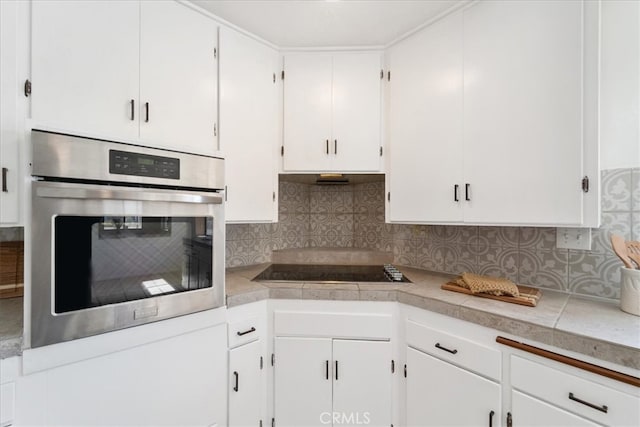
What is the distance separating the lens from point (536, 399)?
0.94m

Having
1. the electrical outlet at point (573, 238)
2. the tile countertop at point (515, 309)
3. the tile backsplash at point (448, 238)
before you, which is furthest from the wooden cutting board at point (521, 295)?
the electrical outlet at point (573, 238)

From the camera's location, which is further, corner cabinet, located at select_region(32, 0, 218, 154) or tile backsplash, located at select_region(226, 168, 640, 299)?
tile backsplash, located at select_region(226, 168, 640, 299)

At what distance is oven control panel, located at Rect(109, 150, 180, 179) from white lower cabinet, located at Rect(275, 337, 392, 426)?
1001 millimetres

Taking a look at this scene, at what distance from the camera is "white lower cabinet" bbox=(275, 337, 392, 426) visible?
1.36 meters

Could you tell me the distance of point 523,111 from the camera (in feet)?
3.79

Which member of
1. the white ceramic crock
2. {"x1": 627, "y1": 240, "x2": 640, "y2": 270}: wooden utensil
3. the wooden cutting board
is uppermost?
{"x1": 627, "y1": 240, "x2": 640, "y2": 270}: wooden utensil

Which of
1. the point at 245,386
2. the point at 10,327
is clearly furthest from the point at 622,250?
the point at 10,327

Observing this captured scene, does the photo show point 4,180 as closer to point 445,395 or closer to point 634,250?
point 445,395

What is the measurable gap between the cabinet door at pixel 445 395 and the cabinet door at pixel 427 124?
2.30 feet

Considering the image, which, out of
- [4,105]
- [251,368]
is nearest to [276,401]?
[251,368]

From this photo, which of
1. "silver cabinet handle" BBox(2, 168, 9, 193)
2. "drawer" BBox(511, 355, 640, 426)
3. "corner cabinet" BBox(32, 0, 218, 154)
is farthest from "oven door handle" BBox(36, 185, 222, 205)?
"drawer" BBox(511, 355, 640, 426)

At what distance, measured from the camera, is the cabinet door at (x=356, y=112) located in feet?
5.42

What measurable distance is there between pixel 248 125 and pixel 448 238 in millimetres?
1430

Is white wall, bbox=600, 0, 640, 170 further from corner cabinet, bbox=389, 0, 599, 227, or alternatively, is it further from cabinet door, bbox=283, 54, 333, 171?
cabinet door, bbox=283, 54, 333, 171
